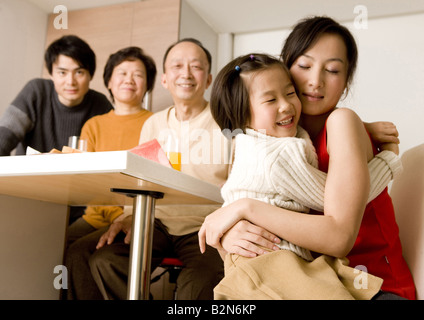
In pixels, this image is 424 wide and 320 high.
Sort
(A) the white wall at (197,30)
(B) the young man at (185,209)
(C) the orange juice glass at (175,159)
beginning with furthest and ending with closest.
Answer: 1. (A) the white wall at (197,30)
2. (B) the young man at (185,209)
3. (C) the orange juice glass at (175,159)

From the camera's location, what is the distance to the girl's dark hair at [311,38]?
3.04 ft

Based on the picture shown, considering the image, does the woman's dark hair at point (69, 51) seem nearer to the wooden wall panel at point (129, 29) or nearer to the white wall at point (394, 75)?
the wooden wall panel at point (129, 29)

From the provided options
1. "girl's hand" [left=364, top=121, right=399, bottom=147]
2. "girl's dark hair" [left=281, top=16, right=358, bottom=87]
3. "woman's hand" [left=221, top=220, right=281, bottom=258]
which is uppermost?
"girl's dark hair" [left=281, top=16, right=358, bottom=87]

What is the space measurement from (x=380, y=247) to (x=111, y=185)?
623 mm

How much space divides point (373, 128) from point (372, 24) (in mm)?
2386

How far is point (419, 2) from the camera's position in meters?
2.65

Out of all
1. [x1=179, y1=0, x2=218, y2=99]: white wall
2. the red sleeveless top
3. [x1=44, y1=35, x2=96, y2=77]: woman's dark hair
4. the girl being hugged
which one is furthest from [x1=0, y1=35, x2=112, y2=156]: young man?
the red sleeveless top

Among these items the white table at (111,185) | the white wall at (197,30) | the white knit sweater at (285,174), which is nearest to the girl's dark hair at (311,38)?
the white knit sweater at (285,174)

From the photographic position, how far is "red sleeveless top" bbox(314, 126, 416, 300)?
0.80 meters

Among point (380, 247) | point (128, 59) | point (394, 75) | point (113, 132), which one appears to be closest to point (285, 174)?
point (380, 247)

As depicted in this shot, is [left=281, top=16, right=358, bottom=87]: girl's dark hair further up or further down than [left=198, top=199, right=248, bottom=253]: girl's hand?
further up

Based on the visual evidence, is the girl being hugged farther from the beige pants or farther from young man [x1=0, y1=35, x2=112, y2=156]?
young man [x1=0, y1=35, x2=112, y2=156]

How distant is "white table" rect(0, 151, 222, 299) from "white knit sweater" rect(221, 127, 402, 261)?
200mm
